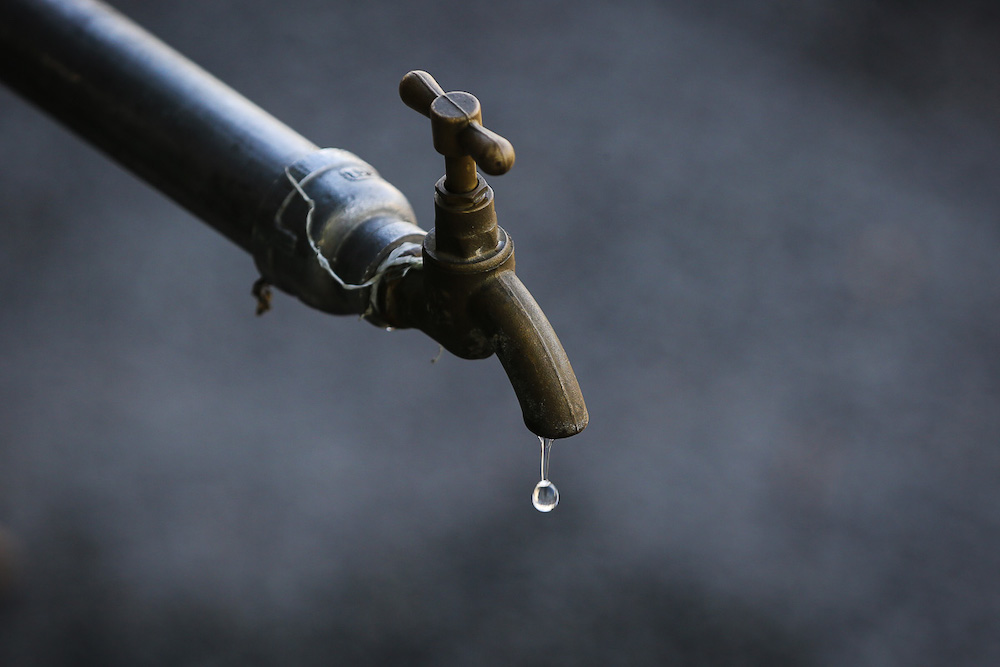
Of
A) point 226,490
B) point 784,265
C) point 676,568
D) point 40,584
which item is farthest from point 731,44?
point 40,584

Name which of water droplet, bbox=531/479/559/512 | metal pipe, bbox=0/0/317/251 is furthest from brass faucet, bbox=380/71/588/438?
metal pipe, bbox=0/0/317/251

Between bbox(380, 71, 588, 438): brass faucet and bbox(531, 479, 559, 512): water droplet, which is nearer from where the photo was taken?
bbox(380, 71, 588, 438): brass faucet

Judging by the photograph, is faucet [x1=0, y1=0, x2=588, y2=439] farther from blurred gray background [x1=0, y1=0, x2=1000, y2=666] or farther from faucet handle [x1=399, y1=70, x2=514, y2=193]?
blurred gray background [x1=0, y1=0, x2=1000, y2=666]

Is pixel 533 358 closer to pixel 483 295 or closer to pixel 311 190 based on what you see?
pixel 483 295

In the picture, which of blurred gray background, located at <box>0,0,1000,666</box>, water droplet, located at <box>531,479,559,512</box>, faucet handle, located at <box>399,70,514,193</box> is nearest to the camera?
faucet handle, located at <box>399,70,514,193</box>

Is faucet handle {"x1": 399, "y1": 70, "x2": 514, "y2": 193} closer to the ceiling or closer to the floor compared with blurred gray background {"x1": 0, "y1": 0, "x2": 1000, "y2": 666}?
closer to the floor
